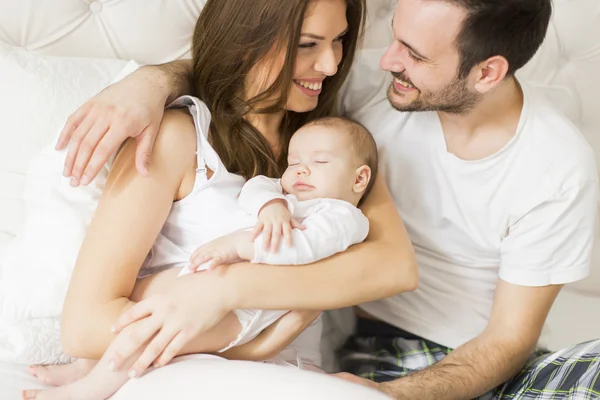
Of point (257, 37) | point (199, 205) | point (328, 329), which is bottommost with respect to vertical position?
point (328, 329)

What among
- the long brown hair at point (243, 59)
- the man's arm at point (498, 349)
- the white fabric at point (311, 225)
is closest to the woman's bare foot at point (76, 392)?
the white fabric at point (311, 225)

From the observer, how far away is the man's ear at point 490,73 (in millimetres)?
1626

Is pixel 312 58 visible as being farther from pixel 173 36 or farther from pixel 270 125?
pixel 173 36

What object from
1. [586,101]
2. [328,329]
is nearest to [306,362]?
[328,329]

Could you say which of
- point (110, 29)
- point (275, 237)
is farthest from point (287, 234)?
point (110, 29)

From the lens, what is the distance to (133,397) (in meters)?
1.21

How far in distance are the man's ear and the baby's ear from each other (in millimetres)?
348

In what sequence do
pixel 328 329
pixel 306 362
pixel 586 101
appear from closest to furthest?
pixel 306 362 < pixel 328 329 < pixel 586 101

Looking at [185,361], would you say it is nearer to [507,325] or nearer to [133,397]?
[133,397]

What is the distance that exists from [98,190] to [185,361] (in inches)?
18.2

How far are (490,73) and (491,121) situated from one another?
0.42 feet

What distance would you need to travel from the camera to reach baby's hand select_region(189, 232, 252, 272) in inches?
52.1

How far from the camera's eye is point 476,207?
1725mm

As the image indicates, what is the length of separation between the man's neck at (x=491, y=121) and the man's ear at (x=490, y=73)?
35mm
